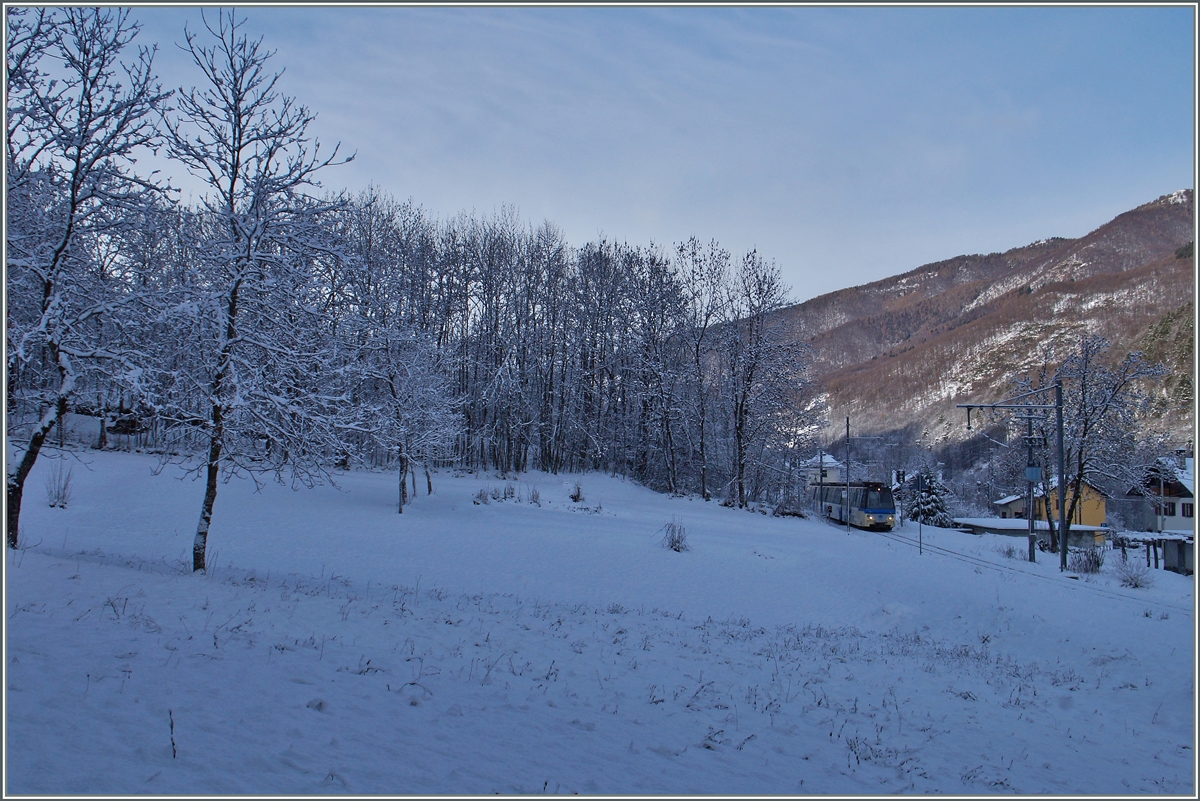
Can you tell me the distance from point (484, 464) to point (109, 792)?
121 feet

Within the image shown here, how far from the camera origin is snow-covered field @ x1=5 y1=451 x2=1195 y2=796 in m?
4.48

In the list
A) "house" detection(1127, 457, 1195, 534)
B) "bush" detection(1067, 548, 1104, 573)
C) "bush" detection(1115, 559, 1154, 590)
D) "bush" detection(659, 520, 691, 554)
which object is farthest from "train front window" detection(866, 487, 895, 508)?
"house" detection(1127, 457, 1195, 534)

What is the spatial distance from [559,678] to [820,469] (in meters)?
39.8

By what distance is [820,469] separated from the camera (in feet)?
143

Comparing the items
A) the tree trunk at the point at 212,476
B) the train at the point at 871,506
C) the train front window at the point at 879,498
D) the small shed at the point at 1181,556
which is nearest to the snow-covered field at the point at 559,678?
the tree trunk at the point at 212,476

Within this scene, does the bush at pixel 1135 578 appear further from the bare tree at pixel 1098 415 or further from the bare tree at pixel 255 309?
the bare tree at pixel 255 309

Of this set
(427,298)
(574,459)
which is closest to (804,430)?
(574,459)

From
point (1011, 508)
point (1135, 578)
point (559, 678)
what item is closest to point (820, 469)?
point (1135, 578)

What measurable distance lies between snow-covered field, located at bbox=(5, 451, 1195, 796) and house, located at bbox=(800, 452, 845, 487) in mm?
27675

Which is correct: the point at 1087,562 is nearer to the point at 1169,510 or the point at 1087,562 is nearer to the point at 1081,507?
the point at 1081,507

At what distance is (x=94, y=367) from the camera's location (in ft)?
28.7

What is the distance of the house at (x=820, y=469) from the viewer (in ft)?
149

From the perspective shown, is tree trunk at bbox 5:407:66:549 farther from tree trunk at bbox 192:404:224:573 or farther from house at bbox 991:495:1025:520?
house at bbox 991:495:1025:520

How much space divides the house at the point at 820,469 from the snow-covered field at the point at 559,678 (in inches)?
1090
